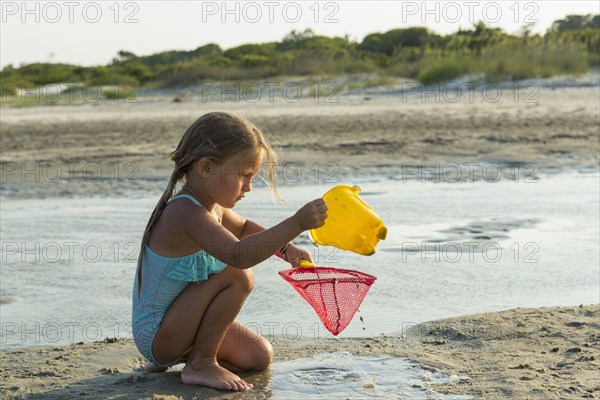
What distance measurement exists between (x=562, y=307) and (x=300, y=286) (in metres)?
1.45

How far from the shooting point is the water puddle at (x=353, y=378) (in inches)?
128

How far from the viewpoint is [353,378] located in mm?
3424

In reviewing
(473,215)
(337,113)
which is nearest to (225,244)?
(473,215)

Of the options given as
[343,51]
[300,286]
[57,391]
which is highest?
[343,51]

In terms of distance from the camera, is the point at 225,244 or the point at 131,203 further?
the point at 131,203

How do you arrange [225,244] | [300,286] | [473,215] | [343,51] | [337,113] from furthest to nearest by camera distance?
[343,51]
[337,113]
[473,215]
[300,286]
[225,244]

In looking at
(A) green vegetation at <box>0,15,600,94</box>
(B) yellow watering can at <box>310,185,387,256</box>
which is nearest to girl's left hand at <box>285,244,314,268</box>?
(B) yellow watering can at <box>310,185,387,256</box>

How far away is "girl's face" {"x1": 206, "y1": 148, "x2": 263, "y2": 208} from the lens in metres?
3.37

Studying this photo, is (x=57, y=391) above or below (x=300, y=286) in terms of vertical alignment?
below

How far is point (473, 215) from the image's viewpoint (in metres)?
6.89

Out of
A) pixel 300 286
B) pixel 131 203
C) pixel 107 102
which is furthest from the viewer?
pixel 107 102

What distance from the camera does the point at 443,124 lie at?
40.3 feet

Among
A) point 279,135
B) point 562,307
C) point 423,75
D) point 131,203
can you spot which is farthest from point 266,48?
point 562,307

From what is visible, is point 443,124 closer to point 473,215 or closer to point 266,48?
point 473,215
